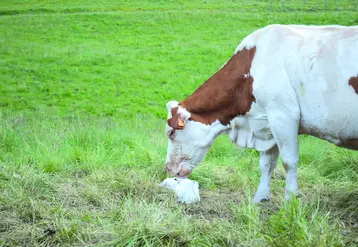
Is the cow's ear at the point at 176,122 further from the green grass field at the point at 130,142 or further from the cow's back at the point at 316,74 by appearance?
the cow's back at the point at 316,74

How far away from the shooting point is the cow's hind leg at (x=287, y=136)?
18.2 ft

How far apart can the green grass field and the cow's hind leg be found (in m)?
0.40

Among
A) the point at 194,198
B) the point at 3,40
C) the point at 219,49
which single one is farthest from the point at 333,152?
the point at 3,40

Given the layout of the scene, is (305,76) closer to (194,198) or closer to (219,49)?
(194,198)

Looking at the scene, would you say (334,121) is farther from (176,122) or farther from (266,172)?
(176,122)

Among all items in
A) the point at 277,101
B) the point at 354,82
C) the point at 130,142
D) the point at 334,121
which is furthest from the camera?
the point at 130,142

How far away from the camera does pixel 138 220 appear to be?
15.8 ft

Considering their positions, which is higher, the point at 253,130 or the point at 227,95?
the point at 227,95

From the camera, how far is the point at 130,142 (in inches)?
337

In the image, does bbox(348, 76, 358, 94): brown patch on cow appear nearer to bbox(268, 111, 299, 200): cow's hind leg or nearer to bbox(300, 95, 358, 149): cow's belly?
bbox(300, 95, 358, 149): cow's belly

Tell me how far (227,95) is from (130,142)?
2.76 m

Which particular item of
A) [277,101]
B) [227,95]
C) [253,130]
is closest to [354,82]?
[277,101]

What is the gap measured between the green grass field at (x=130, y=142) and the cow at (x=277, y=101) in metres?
0.52

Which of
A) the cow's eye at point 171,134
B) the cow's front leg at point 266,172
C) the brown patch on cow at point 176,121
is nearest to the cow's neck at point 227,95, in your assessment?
the brown patch on cow at point 176,121
